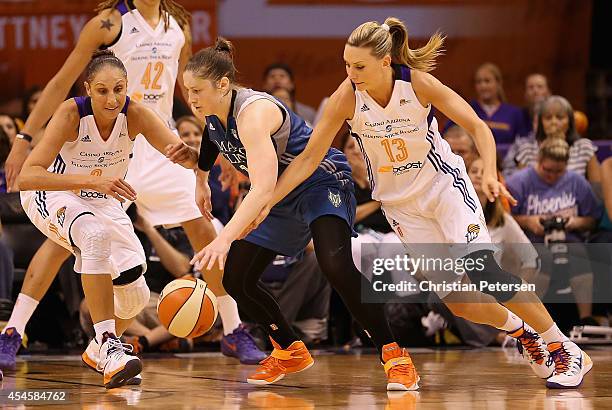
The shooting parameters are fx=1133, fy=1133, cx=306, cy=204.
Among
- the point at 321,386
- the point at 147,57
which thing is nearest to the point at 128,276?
the point at 321,386

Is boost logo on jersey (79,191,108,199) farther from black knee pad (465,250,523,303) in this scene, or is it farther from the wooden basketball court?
black knee pad (465,250,523,303)

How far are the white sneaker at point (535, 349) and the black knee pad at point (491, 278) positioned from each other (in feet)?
1.19

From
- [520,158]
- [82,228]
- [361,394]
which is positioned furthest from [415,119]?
[520,158]

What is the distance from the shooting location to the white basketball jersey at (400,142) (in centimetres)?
519

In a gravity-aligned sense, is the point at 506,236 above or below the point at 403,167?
below

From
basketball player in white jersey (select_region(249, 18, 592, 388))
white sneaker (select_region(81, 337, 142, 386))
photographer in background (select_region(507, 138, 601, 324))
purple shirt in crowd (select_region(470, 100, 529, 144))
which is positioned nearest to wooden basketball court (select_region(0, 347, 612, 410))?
white sneaker (select_region(81, 337, 142, 386))

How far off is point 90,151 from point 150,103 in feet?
3.61

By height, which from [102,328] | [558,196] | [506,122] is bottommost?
[102,328]

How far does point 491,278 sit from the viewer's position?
5102 mm

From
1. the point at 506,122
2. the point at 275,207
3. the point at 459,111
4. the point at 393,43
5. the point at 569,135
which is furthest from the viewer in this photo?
the point at 506,122

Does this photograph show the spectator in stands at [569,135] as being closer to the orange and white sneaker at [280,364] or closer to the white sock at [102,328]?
the orange and white sneaker at [280,364]

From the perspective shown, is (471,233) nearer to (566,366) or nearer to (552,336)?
(552,336)

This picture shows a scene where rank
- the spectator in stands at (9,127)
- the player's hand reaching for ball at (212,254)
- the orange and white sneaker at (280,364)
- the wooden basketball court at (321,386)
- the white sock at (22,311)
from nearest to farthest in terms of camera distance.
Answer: the player's hand reaching for ball at (212,254) < the wooden basketball court at (321,386) < the orange and white sneaker at (280,364) < the white sock at (22,311) < the spectator in stands at (9,127)

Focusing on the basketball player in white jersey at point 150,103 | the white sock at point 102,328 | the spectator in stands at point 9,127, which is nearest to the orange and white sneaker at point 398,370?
the white sock at point 102,328
